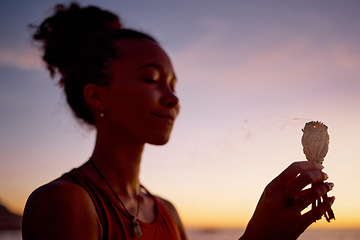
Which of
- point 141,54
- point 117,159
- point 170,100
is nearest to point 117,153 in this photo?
point 117,159

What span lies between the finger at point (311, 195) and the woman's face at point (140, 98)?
140cm

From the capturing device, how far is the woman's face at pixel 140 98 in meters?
3.29

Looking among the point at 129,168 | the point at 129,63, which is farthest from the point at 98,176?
the point at 129,63

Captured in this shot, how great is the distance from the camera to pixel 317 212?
2.38m

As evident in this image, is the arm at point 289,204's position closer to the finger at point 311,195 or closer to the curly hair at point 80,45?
the finger at point 311,195

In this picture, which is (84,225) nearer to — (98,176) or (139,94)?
(98,176)

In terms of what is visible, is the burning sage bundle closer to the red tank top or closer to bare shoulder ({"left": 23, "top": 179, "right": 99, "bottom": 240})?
the red tank top

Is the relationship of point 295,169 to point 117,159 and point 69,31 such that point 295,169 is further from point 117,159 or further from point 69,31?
point 69,31

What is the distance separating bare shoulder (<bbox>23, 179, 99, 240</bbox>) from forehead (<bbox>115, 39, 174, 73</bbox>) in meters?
1.35

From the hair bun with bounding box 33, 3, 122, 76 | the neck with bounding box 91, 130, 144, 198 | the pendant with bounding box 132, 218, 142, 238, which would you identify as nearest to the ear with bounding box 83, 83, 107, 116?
the neck with bounding box 91, 130, 144, 198

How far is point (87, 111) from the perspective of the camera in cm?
393

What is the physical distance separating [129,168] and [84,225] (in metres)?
0.92

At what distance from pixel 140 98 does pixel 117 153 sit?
2.09 ft

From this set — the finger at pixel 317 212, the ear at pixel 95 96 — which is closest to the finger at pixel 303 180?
the finger at pixel 317 212
